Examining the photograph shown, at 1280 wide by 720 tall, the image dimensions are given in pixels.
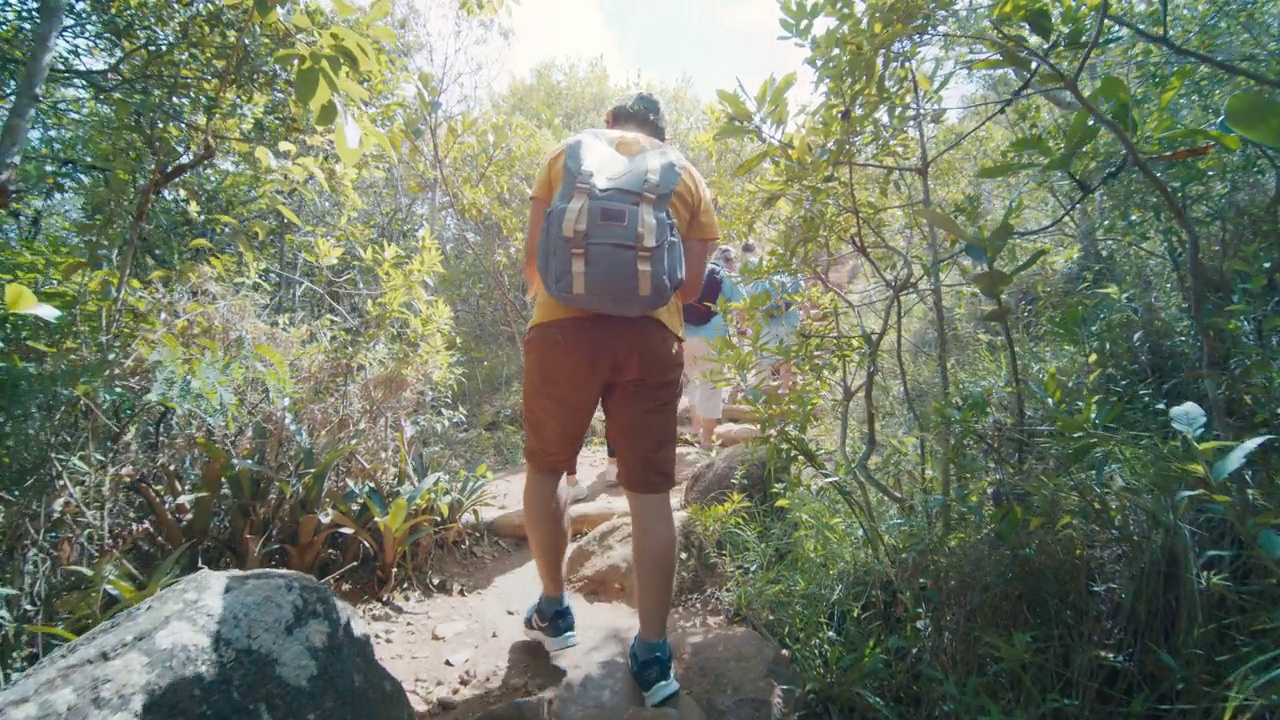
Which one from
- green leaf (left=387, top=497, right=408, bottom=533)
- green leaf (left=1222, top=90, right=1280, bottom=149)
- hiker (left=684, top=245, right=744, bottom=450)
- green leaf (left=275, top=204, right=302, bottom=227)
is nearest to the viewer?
green leaf (left=1222, top=90, right=1280, bottom=149)

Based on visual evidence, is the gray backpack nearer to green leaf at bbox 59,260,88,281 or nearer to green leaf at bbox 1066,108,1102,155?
green leaf at bbox 1066,108,1102,155

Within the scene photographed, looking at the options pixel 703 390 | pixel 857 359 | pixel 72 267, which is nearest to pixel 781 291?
pixel 857 359

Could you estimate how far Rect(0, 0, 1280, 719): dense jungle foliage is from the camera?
157cm

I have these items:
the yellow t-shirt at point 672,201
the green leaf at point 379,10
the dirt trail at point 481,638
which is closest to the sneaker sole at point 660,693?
the dirt trail at point 481,638

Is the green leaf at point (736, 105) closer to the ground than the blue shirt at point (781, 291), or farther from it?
farther from it

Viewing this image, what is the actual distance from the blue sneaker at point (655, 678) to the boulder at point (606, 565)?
860mm

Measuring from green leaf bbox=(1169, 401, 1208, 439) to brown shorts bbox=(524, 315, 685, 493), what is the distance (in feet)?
3.94

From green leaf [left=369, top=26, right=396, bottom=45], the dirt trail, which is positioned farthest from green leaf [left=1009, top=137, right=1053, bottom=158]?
the dirt trail

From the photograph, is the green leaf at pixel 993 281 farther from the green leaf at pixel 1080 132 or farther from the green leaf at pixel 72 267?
the green leaf at pixel 72 267

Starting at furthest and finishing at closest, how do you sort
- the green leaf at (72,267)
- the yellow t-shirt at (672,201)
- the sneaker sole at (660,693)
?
the green leaf at (72,267) → the yellow t-shirt at (672,201) → the sneaker sole at (660,693)

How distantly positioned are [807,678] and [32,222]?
364 centimetres

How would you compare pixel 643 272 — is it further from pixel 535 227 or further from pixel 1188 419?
pixel 1188 419

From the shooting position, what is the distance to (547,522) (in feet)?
7.01

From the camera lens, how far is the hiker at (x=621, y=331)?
5.99 ft
